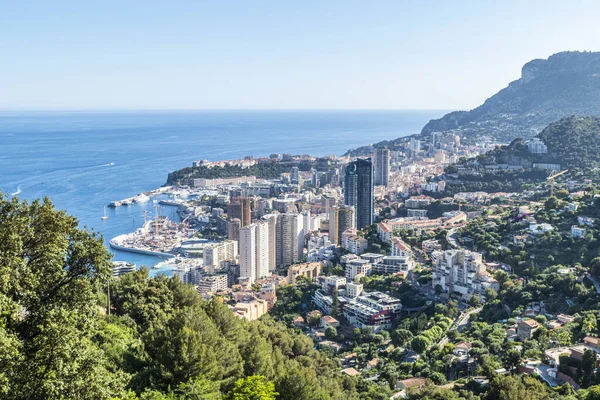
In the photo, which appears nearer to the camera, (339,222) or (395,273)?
(395,273)

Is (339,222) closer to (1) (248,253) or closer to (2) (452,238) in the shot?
(1) (248,253)

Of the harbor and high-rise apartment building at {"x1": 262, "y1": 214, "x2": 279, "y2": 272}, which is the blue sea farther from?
high-rise apartment building at {"x1": 262, "y1": 214, "x2": 279, "y2": 272}

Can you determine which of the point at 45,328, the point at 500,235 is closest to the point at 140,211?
the point at 500,235

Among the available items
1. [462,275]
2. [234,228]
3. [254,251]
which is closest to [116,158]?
[234,228]

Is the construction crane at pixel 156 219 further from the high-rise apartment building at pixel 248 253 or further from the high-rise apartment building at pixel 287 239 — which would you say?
the high-rise apartment building at pixel 248 253

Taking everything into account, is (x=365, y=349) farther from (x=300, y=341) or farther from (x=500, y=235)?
(x=500, y=235)
